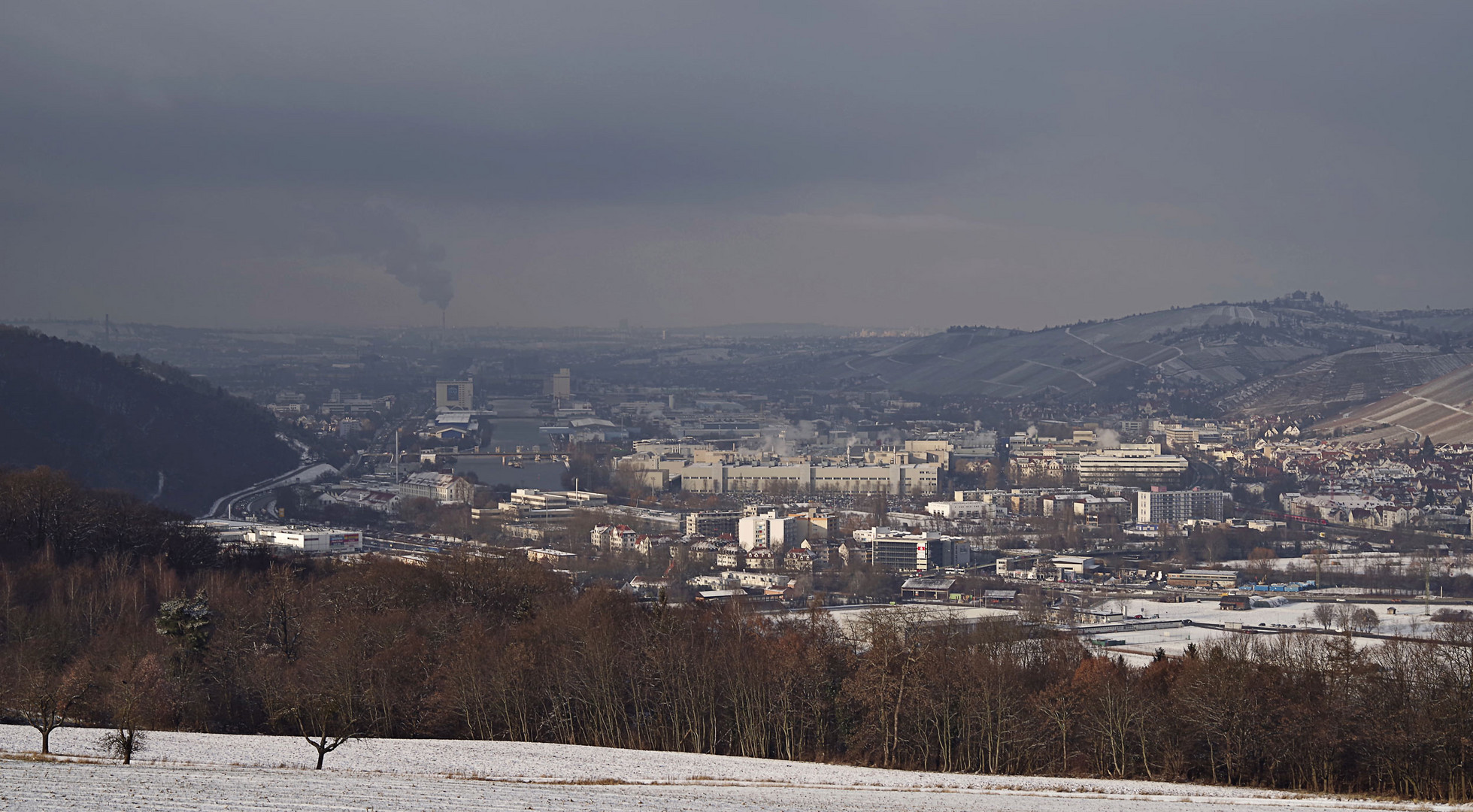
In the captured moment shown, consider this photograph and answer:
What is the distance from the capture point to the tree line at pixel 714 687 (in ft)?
47.6

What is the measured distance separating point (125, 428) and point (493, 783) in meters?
44.5

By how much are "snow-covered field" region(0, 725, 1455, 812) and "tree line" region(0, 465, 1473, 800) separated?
0.47 m

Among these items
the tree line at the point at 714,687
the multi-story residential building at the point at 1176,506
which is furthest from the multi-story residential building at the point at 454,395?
the tree line at the point at 714,687

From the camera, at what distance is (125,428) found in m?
53.3

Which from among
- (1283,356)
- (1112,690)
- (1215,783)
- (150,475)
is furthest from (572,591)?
(1283,356)

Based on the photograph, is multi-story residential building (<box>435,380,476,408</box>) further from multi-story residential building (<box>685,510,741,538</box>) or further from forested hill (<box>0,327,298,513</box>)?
multi-story residential building (<box>685,510,741,538</box>)

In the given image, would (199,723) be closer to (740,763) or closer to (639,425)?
(740,763)

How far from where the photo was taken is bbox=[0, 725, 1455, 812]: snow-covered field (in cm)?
1127

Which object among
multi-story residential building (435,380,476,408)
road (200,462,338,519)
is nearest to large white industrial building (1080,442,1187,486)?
road (200,462,338,519)

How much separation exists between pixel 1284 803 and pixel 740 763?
15.5ft

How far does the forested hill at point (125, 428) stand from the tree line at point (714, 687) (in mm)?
27277

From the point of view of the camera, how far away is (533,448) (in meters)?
74.5

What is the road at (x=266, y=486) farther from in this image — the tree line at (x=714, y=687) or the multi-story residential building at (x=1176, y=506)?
the multi-story residential building at (x=1176, y=506)

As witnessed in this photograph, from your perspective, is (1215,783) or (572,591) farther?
(572,591)
